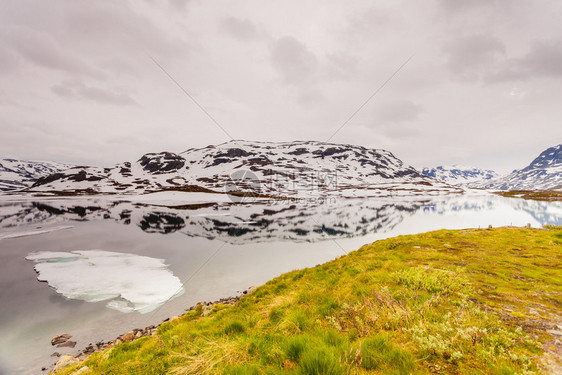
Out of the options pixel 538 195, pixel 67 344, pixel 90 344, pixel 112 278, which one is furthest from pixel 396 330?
pixel 538 195

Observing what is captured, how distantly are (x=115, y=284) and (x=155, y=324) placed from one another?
6467 mm

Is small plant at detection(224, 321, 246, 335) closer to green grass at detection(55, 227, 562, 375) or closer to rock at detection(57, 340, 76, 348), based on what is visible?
green grass at detection(55, 227, 562, 375)

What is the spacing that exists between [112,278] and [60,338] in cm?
653

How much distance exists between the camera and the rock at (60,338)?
886 centimetres

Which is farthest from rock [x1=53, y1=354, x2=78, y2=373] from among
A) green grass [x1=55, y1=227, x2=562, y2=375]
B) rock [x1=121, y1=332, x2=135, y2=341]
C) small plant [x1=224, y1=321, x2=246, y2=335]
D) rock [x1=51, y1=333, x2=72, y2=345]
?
small plant [x1=224, y1=321, x2=246, y2=335]

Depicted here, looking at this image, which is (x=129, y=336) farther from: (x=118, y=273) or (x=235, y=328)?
(x=118, y=273)

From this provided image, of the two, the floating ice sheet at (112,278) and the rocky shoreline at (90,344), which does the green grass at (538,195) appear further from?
the rocky shoreline at (90,344)

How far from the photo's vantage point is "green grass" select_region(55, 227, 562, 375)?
2.77 metres

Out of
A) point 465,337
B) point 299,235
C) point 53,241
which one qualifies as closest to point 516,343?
point 465,337

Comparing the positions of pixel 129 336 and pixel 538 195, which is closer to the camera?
pixel 129 336

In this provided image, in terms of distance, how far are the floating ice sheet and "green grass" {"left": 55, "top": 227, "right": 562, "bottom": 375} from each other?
6.75 metres

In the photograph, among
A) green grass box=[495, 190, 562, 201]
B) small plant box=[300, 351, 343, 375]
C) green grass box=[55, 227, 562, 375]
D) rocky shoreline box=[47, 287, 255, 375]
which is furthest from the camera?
green grass box=[495, 190, 562, 201]

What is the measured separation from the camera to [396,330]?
12.1 ft

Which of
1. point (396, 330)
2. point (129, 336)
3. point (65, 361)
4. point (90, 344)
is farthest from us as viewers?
point (129, 336)
